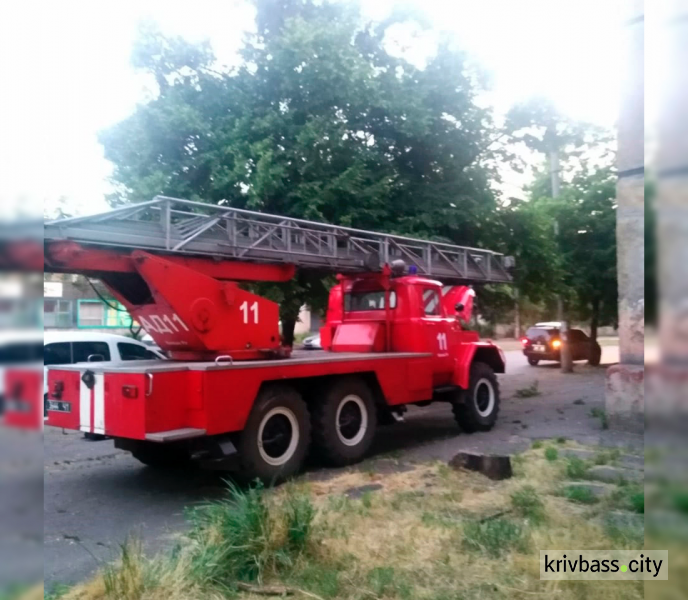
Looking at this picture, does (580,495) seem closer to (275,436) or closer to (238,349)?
(275,436)

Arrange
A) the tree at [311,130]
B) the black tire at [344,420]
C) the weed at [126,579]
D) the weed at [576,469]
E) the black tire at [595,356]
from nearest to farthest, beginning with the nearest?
the weed at [126,579], the weed at [576,469], the black tire at [344,420], the tree at [311,130], the black tire at [595,356]

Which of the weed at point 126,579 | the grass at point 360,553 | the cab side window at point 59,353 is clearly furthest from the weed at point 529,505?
the cab side window at point 59,353

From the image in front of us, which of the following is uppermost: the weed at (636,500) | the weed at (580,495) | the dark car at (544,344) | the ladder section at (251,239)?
the ladder section at (251,239)

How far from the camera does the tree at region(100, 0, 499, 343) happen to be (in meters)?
11.9

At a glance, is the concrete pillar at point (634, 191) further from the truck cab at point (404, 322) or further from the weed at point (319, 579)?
the truck cab at point (404, 322)

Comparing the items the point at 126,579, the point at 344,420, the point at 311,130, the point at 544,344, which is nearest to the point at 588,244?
the point at 311,130

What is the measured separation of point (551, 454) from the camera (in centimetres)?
787

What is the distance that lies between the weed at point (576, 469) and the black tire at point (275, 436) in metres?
2.80

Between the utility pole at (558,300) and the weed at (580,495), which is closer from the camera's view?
the weed at (580,495)

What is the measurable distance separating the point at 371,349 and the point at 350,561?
5.37 metres

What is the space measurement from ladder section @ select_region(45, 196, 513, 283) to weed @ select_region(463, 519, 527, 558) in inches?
150

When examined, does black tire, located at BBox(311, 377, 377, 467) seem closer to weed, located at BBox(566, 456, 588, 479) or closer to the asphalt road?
the asphalt road

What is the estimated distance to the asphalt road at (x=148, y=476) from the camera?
539 cm

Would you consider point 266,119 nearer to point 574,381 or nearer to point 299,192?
point 299,192
